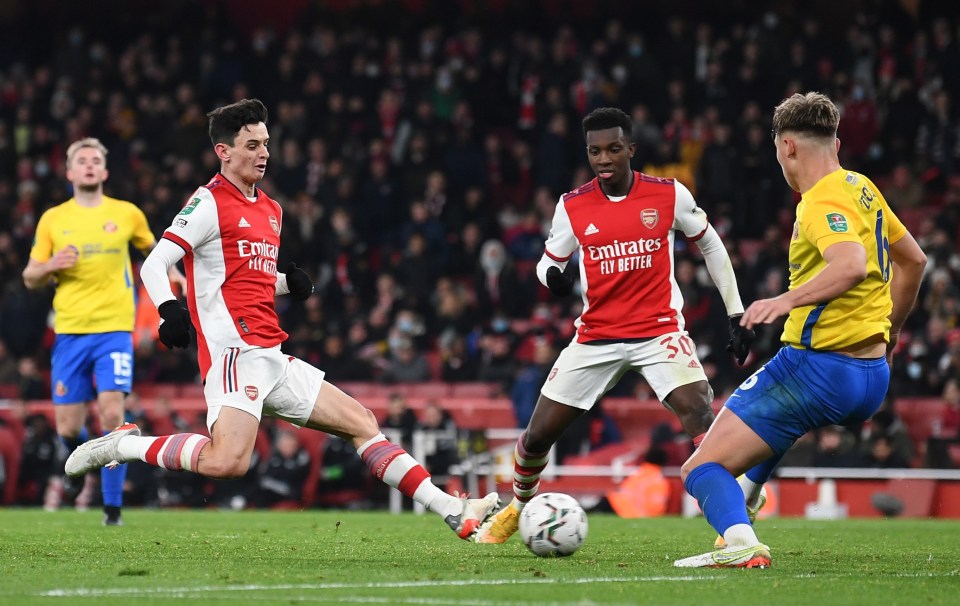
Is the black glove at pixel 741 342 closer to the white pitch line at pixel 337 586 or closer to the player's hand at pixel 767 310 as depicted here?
the player's hand at pixel 767 310

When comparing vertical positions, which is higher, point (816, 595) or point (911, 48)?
point (911, 48)

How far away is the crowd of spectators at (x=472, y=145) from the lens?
1844 centimetres

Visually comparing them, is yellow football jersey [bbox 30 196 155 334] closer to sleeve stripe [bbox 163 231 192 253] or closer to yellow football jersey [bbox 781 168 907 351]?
sleeve stripe [bbox 163 231 192 253]

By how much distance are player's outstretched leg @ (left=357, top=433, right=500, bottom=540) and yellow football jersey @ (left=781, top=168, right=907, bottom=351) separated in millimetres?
2027

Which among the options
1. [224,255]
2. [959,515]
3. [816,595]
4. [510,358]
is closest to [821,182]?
[816,595]

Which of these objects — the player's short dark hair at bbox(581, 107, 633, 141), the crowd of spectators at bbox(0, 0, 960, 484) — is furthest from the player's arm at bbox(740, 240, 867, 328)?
the crowd of spectators at bbox(0, 0, 960, 484)

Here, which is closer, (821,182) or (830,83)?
(821,182)

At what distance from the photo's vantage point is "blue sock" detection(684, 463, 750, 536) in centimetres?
658

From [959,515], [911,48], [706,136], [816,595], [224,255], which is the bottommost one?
[959,515]

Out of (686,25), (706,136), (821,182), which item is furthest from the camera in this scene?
(686,25)

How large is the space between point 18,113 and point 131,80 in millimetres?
2024

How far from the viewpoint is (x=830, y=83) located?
65.4ft

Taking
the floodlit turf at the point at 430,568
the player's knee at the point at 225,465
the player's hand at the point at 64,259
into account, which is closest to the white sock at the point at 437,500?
the floodlit turf at the point at 430,568

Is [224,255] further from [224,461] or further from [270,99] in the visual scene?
[270,99]
